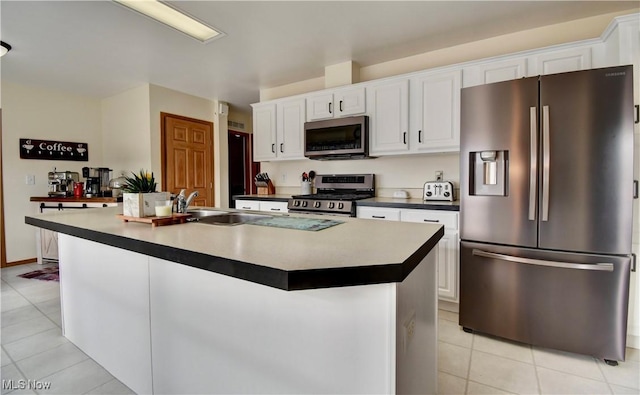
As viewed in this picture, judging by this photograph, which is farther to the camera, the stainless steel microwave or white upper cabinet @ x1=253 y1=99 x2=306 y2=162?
white upper cabinet @ x1=253 y1=99 x2=306 y2=162

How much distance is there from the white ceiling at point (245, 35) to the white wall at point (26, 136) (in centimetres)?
27

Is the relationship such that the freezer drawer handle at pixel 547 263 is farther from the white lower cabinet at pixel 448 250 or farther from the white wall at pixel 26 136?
the white wall at pixel 26 136

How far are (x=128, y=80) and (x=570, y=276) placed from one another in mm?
4999

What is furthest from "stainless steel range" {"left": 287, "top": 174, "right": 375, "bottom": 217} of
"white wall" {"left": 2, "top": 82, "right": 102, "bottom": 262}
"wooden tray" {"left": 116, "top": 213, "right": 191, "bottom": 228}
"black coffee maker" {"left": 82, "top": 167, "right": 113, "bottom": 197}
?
"white wall" {"left": 2, "top": 82, "right": 102, "bottom": 262}

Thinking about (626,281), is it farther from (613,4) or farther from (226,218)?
(226,218)

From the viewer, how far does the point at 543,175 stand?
194 centimetres

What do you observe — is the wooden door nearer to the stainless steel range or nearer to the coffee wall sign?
the coffee wall sign

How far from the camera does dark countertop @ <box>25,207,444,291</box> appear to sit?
80 centimetres

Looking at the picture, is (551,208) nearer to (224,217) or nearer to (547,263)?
(547,263)

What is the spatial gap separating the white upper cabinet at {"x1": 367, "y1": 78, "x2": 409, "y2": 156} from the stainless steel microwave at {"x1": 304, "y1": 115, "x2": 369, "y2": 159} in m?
0.10

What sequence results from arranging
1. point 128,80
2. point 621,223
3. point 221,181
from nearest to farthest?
point 621,223, point 128,80, point 221,181

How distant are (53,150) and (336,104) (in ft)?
13.1

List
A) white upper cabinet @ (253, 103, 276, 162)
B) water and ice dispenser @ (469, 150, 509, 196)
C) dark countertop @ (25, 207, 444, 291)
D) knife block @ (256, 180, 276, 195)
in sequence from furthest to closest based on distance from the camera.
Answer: knife block @ (256, 180, 276, 195), white upper cabinet @ (253, 103, 276, 162), water and ice dispenser @ (469, 150, 509, 196), dark countertop @ (25, 207, 444, 291)

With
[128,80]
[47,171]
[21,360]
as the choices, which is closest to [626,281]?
[21,360]
